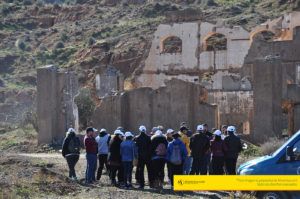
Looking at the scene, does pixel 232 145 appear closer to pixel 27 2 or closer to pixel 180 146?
pixel 180 146

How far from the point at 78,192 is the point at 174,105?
50.5 feet

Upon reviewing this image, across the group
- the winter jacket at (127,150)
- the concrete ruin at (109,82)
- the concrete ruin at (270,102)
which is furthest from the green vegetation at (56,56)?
the winter jacket at (127,150)

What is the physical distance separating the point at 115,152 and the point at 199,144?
7.57 feet

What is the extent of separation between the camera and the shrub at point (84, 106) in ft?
132

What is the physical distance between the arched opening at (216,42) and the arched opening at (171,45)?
234 centimetres

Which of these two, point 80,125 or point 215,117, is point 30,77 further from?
point 215,117

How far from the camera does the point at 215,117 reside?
32281mm

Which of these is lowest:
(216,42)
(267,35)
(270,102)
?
(270,102)

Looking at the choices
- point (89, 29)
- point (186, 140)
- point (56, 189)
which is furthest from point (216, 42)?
point (56, 189)

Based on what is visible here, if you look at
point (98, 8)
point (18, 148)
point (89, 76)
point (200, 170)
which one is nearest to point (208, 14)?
point (89, 76)

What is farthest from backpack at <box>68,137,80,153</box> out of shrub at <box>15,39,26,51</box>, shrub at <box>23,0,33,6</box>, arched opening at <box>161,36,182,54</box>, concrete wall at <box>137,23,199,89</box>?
shrub at <box>23,0,33,6</box>

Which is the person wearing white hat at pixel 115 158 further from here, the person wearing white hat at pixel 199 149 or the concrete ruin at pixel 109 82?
the concrete ruin at pixel 109 82

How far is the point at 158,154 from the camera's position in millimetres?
18922

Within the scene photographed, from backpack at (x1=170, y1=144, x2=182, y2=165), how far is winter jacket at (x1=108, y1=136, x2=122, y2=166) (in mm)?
1581
